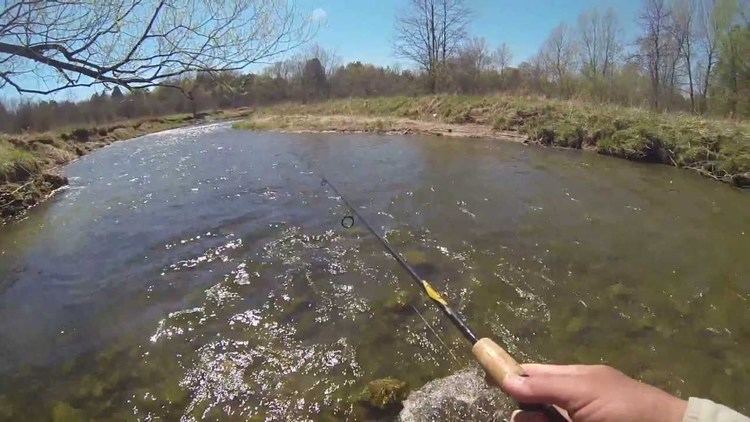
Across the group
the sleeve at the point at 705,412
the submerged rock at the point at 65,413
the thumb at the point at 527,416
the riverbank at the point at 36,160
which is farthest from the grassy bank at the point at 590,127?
the submerged rock at the point at 65,413

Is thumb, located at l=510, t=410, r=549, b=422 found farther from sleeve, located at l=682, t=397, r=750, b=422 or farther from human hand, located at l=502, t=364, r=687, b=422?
sleeve, located at l=682, t=397, r=750, b=422

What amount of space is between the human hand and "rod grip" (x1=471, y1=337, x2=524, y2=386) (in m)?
0.19

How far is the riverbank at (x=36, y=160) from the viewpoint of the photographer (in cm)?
1180

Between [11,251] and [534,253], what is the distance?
9.37m

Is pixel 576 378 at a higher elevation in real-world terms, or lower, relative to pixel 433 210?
higher

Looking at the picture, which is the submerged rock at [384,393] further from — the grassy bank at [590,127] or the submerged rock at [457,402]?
the grassy bank at [590,127]

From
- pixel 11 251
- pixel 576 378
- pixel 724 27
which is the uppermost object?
pixel 724 27

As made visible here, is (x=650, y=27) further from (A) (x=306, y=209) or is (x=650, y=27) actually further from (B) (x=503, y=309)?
(B) (x=503, y=309)

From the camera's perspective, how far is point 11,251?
867cm

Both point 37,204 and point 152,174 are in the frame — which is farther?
point 152,174

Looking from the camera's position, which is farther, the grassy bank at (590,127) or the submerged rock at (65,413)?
the grassy bank at (590,127)

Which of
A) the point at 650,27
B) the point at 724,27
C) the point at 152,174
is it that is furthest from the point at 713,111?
the point at 152,174

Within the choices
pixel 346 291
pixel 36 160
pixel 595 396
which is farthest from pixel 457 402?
pixel 36 160

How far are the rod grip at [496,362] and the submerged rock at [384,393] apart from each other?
2.32m
